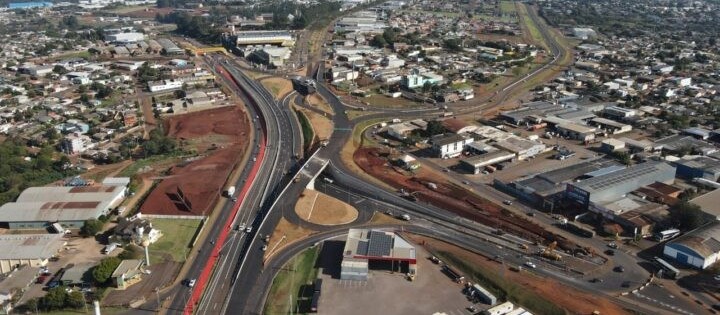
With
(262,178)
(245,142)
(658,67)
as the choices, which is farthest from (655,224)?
(658,67)

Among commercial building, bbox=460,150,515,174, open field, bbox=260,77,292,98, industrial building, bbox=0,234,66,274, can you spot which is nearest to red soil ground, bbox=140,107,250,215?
industrial building, bbox=0,234,66,274

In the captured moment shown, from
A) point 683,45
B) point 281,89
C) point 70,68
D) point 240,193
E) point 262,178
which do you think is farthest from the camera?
point 683,45

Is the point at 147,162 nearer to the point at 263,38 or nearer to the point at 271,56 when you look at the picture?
the point at 271,56

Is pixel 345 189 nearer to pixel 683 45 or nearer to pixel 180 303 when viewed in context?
pixel 180 303

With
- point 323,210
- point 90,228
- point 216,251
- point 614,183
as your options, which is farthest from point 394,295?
point 614,183

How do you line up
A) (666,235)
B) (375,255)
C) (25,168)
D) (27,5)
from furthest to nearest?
(27,5), (25,168), (666,235), (375,255)

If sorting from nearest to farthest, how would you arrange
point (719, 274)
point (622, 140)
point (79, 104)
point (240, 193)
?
point (719, 274) < point (240, 193) < point (622, 140) < point (79, 104)
